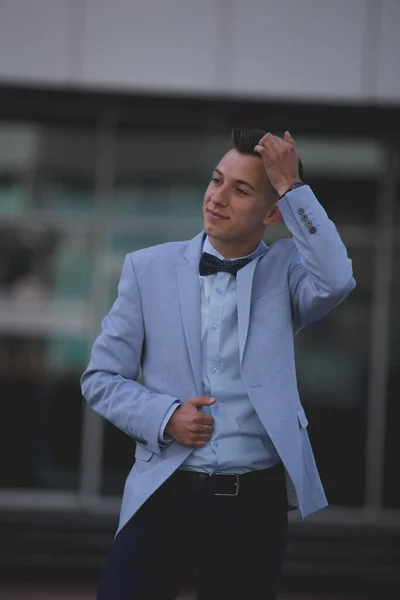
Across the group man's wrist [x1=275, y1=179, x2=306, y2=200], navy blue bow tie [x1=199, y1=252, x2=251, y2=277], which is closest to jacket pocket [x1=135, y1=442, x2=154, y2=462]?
navy blue bow tie [x1=199, y1=252, x2=251, y2=277]

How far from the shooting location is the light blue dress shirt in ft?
8.12

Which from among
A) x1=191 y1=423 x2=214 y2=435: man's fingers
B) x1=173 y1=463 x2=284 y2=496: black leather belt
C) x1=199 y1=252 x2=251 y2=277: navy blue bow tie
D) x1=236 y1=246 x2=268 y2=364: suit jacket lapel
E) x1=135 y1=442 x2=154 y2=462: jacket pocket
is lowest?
x1=173 y1=463 x2=284 y2=496: black leather belt

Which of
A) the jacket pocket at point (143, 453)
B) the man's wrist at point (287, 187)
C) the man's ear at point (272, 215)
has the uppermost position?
the man's wrist at point (287, 187)

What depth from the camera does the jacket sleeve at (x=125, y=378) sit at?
2451 millimetres

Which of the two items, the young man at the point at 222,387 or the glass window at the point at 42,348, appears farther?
the glass window at the point at 42,348

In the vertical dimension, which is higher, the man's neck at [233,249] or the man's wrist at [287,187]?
the man's wrist at [287,187]

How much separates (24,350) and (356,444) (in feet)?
7.83

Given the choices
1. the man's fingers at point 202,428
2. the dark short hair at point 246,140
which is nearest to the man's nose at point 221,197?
the dark short hair at point 246,140

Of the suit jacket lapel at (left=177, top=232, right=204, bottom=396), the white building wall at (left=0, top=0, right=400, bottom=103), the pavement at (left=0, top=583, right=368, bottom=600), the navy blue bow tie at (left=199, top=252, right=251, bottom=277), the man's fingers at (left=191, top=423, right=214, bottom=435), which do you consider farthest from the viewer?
the white building wall at (left=0, top=0, right=400, bottom=103)

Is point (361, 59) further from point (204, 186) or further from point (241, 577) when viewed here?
point (241, 577)

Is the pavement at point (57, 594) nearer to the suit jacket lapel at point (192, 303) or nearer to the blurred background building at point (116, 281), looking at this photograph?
the blurred background building at point (116, 281)

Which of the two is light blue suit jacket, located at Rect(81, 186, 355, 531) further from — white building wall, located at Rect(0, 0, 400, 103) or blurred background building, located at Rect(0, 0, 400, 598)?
blurred background building, located at Rect(0, 0, 400, 598)

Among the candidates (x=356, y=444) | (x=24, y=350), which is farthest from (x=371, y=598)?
(x=24, y=350)

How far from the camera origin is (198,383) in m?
2.50
